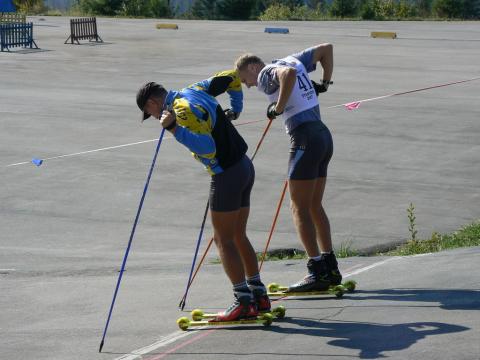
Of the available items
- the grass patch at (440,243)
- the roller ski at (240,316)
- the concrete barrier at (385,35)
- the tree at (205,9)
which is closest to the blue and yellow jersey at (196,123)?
the roller ski at (240,316)

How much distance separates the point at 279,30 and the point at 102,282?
35428 millimetres

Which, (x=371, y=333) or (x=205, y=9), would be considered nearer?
(x=371, y=333)

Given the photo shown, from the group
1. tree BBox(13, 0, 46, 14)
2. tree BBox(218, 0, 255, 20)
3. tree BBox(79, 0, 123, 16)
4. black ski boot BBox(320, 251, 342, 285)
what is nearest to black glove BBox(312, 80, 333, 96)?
black ski boot BBox(320, 251, 342, 285)

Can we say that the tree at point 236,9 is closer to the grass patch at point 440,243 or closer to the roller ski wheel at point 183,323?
the grass patch at point 440,243

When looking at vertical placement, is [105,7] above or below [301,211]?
above

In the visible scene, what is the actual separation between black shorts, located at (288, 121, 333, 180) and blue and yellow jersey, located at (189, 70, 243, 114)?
553 mm

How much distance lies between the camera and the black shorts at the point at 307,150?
8.12 meters

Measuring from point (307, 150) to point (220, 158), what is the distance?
3.70 feet

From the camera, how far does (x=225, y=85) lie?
7949 mm

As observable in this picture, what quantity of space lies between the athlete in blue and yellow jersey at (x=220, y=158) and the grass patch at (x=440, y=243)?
343cm

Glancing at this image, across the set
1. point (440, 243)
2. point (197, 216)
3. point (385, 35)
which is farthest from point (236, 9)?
point (440, 243)

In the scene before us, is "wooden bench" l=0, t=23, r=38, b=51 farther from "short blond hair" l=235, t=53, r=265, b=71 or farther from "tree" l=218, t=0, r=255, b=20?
"short blond hair" l=235, t=53, r=265, b=71

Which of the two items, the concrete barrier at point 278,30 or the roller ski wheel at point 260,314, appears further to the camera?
the concrete barrier at point 278,30

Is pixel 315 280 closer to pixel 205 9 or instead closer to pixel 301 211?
pixel 301 211
